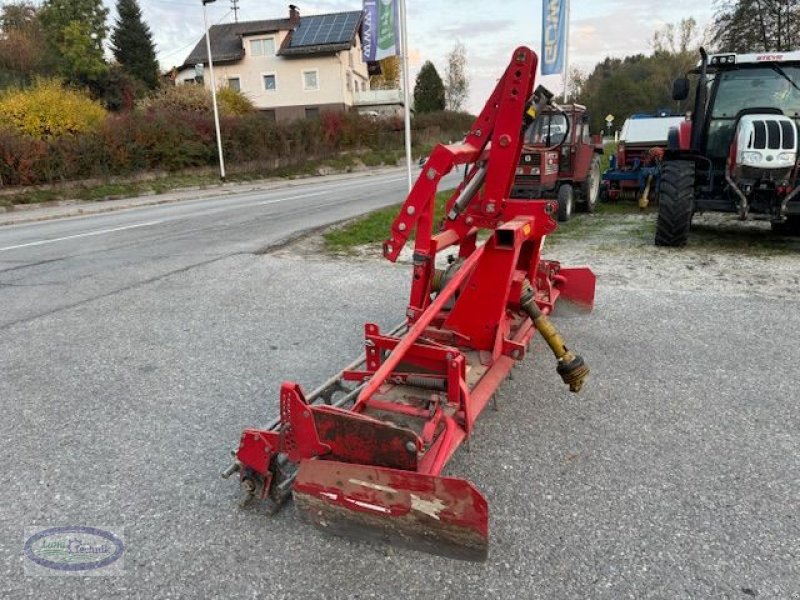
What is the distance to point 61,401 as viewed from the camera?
404 centimetres

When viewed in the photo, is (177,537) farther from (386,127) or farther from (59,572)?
(386,127)

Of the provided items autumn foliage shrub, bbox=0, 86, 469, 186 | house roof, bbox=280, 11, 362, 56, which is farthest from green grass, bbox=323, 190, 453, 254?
house roof, bbox=280, 11, 362, 56

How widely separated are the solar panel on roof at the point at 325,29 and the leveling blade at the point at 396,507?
45.7 meters

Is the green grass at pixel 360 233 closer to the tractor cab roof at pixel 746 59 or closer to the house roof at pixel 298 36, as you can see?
the tractor cab roof at pixel 746 59

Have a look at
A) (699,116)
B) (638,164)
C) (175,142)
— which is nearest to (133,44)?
(175,142)

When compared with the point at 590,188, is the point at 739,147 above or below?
above

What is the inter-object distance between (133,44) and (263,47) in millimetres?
9920

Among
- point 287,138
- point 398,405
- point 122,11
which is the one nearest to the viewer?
point 398,405

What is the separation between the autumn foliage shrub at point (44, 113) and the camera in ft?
67.7

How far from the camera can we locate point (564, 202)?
36.9 feet

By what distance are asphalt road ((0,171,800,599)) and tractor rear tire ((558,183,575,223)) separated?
5.04 meters

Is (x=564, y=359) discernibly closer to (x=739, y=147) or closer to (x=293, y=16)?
(x=739, y=147)

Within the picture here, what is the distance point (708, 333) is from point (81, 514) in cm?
487

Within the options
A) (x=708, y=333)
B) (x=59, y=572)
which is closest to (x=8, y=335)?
(x=59, y=572)
